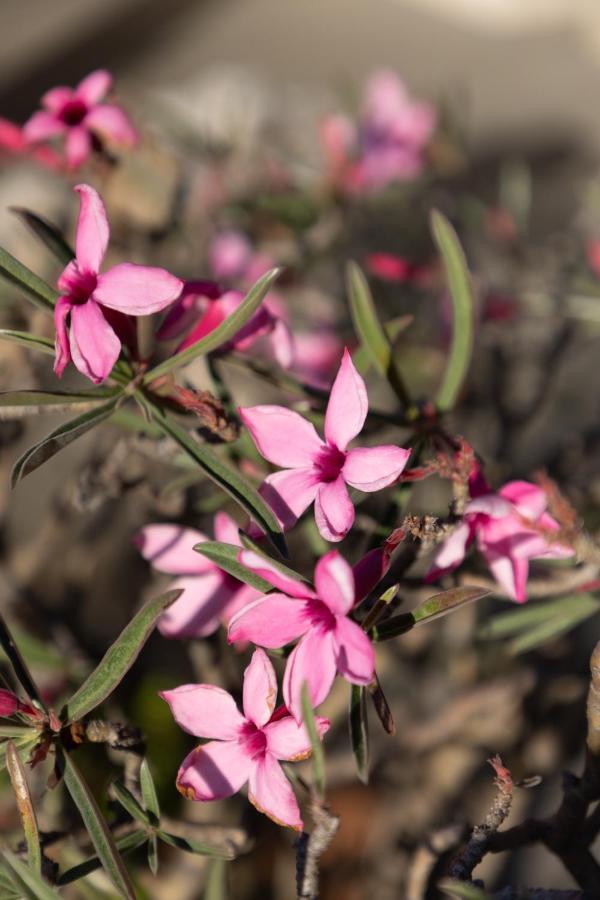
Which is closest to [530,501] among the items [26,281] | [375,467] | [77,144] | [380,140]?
[375,467]

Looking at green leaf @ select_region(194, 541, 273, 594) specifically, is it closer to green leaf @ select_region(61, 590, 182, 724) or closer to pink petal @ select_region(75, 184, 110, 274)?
green leaf @ select_region(61, 590, 182, 724)

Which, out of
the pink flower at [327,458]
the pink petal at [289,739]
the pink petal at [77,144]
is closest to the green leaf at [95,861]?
the pink petal at [289,739]

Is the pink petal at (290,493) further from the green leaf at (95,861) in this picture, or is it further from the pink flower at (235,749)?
the green leaf at (95,861)

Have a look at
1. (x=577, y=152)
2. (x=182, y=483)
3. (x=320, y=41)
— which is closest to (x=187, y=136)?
(x=182, y=483)

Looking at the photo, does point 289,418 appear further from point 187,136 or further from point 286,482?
point 187,136

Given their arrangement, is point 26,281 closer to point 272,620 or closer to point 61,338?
point 61,338

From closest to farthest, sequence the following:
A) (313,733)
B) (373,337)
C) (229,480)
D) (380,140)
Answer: (313,733) → (229,480) → (373,337) → (380,140)
